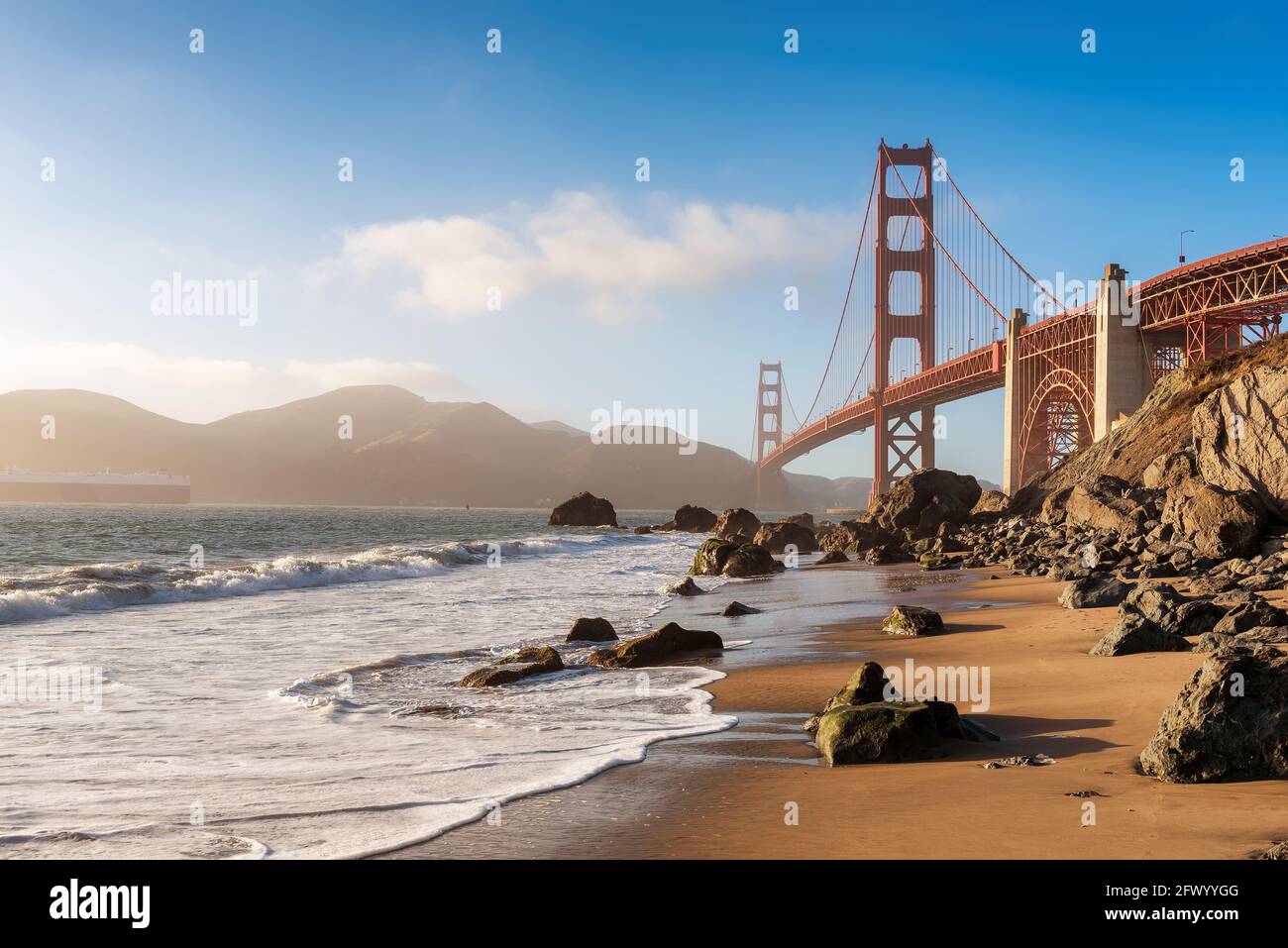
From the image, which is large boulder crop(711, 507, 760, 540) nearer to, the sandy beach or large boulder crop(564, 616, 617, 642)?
large boulder crop(564, 616, 617, 642)

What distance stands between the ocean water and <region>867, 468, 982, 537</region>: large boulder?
21.5m

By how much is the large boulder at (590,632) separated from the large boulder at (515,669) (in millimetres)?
2068

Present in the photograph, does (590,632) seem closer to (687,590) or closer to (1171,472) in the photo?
(687,590)


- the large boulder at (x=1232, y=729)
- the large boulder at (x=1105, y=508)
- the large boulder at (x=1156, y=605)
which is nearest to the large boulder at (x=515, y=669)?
the large boulder at (x=1156, y=605)

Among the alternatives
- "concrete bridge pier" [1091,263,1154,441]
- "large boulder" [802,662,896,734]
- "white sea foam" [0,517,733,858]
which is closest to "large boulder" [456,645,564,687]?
"white sea foam" [0,517,733,858]

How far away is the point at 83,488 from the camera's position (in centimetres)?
14462

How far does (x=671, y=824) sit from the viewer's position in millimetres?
5254

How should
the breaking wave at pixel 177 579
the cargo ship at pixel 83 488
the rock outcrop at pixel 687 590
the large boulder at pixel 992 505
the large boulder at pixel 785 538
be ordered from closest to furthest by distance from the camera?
the breaking wave at pixel 177 579, the rock outcrop at pixel 687 590, the large boulder at pixel 992 505, the large boulder at pixel 785 538, the cargo ship at pixel 83 488

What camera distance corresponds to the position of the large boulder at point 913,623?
1299 centimetres

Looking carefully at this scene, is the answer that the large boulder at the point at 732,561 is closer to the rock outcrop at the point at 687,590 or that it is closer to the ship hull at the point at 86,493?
the rock outcrop at the point at 687,590

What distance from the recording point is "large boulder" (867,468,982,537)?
3950 cm
